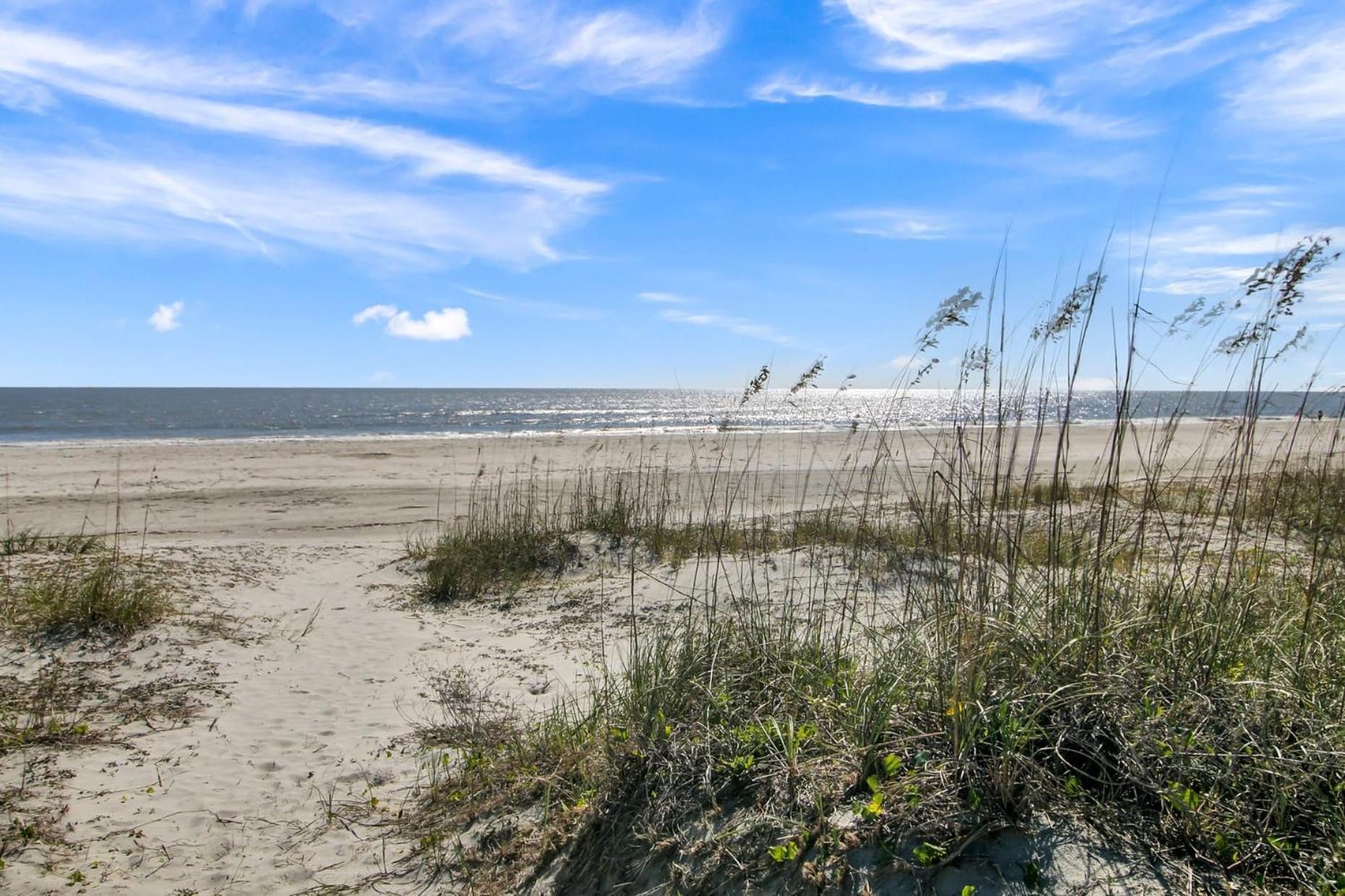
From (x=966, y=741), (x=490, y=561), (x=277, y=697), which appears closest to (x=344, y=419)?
(x=490, y=561)

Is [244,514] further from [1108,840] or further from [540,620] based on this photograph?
[1108,840]

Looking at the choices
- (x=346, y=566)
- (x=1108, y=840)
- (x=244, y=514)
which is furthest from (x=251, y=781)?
(x=244, y=514)

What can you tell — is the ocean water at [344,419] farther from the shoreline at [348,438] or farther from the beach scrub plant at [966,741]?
the beach scrub plant at [966,741]

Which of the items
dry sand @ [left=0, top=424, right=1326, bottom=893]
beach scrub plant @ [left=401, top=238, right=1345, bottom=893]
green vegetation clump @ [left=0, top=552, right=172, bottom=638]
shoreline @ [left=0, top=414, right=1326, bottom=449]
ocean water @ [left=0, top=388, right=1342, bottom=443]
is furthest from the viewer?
ocean water @ [left=0, top=388, right=1342, bottom=443]

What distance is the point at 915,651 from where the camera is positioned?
317 centimetres

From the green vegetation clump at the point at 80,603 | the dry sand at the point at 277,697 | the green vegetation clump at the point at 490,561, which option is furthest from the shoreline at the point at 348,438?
the green vegetation clump at the point at 80,603

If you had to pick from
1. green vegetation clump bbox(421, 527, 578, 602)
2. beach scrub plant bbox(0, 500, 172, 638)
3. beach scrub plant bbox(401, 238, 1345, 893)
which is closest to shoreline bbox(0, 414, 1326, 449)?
green vegetation clump bbox(421, 527, 578, 602)

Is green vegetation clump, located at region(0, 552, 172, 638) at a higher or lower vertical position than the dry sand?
higher

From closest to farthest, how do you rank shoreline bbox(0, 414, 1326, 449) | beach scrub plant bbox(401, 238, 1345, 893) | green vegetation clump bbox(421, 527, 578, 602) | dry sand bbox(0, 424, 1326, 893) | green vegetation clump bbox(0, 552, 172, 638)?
1. beach scrub plant bbox(401, 238, 1345, 893)
2. dry sand bbox(0, 424, 1326, 893)
3. green vegetation clump bbox(0, 552, 172, 638)
4. green vegetation clump bbox(421, 527, 578, 602)
5. shoreline bbox(0, 414, 1326, 449)

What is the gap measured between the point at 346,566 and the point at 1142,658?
8261 millimetres

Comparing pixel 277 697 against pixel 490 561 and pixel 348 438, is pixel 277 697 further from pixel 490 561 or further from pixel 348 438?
pixel 348 438

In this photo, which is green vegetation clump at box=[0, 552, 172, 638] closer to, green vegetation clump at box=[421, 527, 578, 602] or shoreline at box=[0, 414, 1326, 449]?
green vegetation clump at box=[421, 527, 578, 602]

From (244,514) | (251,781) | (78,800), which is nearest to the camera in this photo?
(78,800)

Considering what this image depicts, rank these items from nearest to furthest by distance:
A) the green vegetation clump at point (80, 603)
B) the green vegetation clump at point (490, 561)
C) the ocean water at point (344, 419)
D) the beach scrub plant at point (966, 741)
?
the beach scrub plant at point (966, 741) < the green vegetation clump at point (80, 603) < the green vegetation clump at point (490, 561) < the ocean water at point (344, 419)
